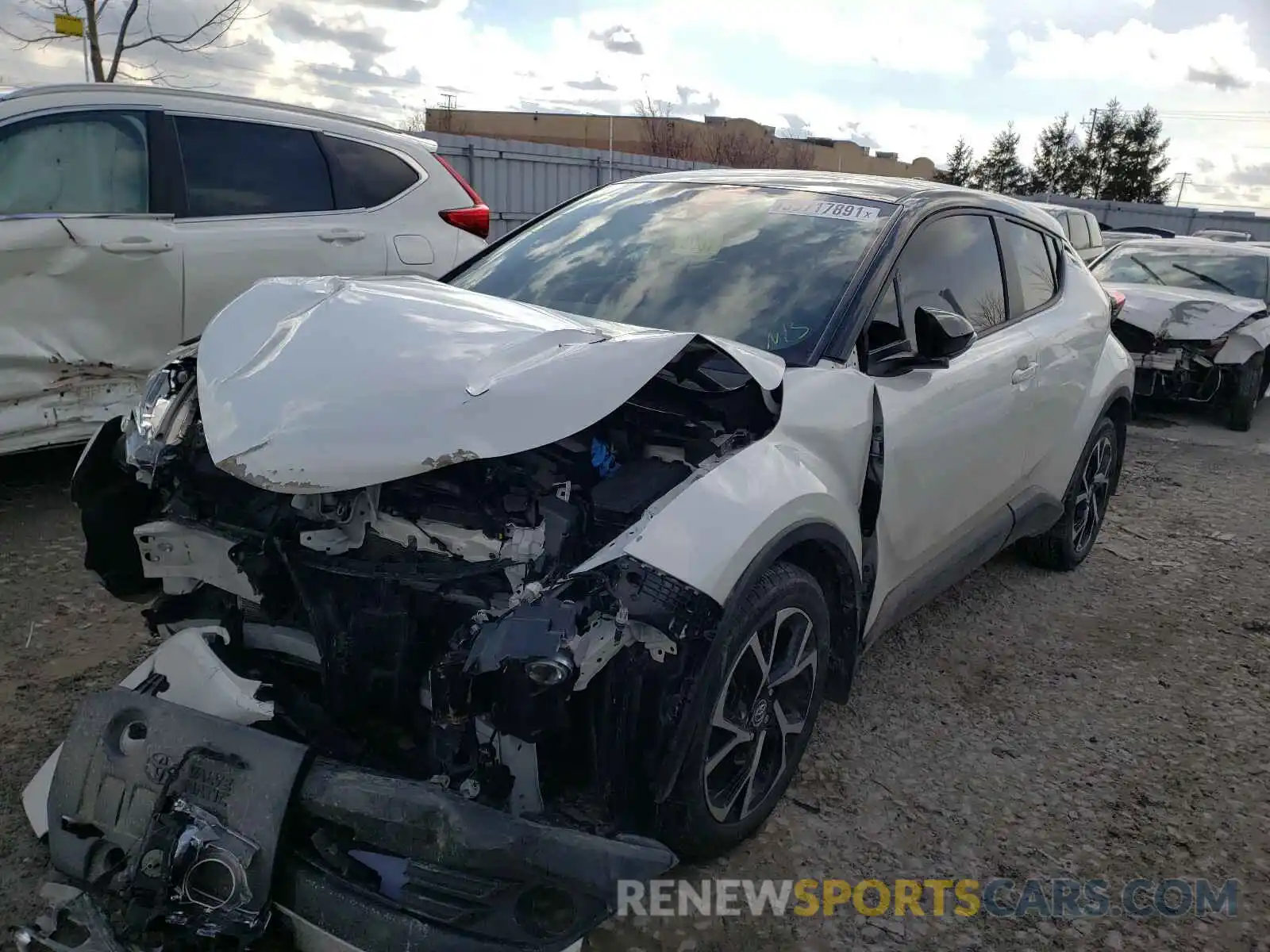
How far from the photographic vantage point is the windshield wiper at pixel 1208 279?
934 centimetres

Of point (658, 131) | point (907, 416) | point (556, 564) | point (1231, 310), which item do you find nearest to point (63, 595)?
point (556, 564)

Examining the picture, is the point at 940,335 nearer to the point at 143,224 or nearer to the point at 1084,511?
the point at 1084,511

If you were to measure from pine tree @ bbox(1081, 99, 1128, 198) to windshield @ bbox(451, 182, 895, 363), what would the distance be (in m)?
49.3

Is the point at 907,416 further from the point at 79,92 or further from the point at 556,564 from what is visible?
the point at 79,92

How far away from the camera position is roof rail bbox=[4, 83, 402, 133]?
4418mm

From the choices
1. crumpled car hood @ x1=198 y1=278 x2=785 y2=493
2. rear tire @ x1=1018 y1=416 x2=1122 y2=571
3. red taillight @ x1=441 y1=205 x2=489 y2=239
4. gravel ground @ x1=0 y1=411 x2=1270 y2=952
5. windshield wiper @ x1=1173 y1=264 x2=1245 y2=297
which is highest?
red taillight @ x1=441 y1=205 x2=489 y2=239

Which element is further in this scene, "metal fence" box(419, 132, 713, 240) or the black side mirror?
"metal fence" box(419, 132, 713, 240)

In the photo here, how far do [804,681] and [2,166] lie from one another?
13.6 feet

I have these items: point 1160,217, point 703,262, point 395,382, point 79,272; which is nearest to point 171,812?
point 395,382

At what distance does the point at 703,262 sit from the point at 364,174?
10.2 feet

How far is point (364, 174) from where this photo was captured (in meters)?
5.61

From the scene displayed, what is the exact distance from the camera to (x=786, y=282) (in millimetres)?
3117

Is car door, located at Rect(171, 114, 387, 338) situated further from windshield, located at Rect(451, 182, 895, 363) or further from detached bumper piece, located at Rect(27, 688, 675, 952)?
detached bumper piece, located at Rect(27, 688, 675, 952)

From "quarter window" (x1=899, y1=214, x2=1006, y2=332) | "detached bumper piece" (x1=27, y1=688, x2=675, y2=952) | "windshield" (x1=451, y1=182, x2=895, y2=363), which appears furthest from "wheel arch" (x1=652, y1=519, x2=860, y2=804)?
"quarter window" (x1=899, y1=214, x2=1006, y2=332)
